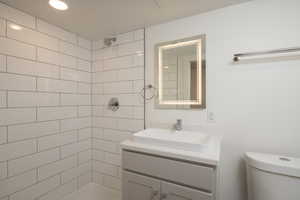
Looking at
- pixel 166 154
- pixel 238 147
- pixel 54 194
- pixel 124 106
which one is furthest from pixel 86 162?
pixel 238 147

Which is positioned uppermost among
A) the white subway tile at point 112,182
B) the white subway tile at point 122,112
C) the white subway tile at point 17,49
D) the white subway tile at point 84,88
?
the white subway tile at point 17,49

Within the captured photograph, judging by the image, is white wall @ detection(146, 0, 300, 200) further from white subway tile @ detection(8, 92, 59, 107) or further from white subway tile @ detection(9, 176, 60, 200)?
white subway tile @ detection(9, 176, 60, 200)

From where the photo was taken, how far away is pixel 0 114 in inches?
43.8

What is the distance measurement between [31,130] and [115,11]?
1287mm

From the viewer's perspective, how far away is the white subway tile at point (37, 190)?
3.99 feet

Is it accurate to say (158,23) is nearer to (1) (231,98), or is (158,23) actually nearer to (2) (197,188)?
(1) (231,98)

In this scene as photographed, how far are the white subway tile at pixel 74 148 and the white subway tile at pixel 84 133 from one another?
0.05 metres

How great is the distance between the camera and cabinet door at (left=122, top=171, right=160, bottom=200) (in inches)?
39.0

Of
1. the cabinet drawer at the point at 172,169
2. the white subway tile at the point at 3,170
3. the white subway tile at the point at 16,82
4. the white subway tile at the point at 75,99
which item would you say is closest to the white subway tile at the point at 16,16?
the white subway tile at the point at 16,82

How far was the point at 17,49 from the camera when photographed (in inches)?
47.5

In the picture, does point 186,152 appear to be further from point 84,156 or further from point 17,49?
point 17,49

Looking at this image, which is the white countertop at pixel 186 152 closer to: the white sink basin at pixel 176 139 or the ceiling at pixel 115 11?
the white sink basin at pixel 176 139

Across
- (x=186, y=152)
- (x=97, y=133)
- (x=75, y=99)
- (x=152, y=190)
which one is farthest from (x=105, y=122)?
(x=186, y=152)

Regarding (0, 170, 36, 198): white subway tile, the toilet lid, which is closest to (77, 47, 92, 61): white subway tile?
(0, 170, 36, 198): white subway tile
